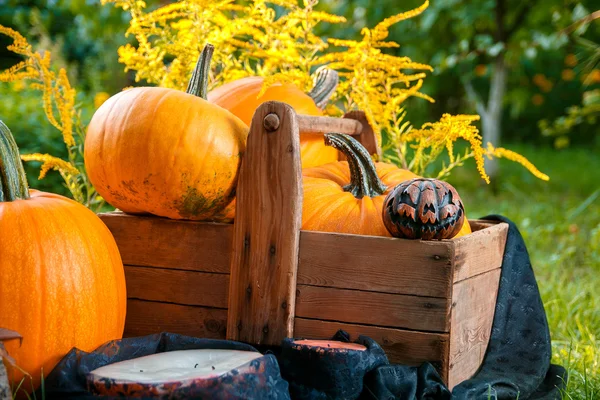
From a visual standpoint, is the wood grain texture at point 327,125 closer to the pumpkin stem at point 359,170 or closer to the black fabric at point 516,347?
the pumpkin stem at point 359,170

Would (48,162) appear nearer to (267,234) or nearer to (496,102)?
(267,234)

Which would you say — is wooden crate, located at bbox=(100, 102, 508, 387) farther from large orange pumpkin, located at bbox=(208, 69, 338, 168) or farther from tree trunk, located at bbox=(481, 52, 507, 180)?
tree trunk, located at bbox=(481, 52, 507, 180)

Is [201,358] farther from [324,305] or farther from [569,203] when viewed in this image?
[569,203]

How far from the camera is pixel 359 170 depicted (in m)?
1.97

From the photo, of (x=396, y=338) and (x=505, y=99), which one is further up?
(x=505, y=99)

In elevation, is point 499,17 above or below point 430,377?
above

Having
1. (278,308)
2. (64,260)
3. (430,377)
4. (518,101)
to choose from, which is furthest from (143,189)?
(518,101)

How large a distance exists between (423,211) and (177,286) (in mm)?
701

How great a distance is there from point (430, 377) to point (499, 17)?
4.65 metres

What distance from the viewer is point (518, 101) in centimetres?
759

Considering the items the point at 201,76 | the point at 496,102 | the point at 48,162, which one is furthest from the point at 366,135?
the point at 496,102

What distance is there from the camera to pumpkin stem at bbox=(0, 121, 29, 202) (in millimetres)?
1614

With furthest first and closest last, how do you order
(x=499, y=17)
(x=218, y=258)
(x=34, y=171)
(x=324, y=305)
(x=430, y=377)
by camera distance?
(x=499, y=17)
(x=34, y=171)
(x=218, y=258)
(x=324, y=305)
(x=430, y=377)

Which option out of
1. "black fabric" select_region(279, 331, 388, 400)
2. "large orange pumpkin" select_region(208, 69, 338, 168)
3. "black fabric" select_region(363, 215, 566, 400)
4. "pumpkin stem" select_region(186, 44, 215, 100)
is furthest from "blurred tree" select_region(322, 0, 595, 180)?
"black fabric" select_region(279, 331, 388, 400)
